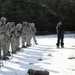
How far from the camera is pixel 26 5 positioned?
38625mm

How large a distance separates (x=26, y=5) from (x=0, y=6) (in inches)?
129

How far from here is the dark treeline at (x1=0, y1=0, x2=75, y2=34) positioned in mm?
37531

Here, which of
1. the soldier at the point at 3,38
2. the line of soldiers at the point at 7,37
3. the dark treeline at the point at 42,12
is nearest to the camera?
the soldier at the point at 3,38

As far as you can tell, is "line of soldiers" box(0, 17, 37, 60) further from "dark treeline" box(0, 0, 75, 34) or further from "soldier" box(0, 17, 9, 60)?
"dark treeline" box(0, 0, 75, 34)

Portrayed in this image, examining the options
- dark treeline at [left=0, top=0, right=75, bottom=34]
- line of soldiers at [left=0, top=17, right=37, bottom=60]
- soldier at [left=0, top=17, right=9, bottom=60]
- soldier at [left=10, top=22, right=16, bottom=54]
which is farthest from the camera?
dark treeline at [left=0, top=0, right=75, bottom=34]

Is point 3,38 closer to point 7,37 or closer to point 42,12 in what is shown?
point 7,37

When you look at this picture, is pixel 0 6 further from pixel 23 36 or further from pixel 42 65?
pixel 42 65

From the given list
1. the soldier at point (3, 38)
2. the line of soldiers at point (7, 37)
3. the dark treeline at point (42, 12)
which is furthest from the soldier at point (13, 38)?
the dark treeline at point (42, 12)

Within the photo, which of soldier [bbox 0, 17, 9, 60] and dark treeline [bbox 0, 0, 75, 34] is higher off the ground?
dark treeline [bbox 0, 0, 75, 34]

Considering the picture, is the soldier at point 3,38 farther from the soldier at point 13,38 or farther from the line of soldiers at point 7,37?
the soldier at point 13,38

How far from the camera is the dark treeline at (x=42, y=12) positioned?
123 feet

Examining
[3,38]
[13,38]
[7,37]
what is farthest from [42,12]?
[3,38]

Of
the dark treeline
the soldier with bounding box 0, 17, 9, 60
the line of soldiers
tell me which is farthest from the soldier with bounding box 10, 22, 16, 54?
the dark treeline

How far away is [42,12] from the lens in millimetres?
39156
